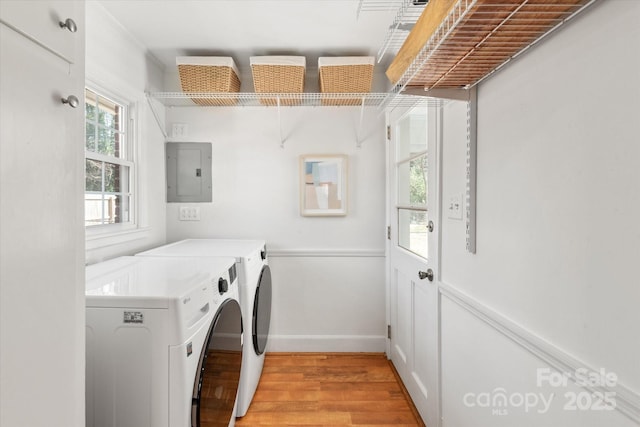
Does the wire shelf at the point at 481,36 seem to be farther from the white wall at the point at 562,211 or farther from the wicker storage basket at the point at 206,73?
the wicker storage basket at the point at 206,73

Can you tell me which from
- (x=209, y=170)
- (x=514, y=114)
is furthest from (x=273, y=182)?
(x=514, y=114)

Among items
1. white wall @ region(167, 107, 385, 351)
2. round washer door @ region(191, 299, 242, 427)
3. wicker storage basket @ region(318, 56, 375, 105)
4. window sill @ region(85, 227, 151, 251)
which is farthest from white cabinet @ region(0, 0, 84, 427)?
white wall @ region(167, 107, 385, 351)

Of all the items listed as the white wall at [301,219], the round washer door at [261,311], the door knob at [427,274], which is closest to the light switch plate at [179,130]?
the white wall at [301,219]

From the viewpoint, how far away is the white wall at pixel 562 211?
0.66 meters

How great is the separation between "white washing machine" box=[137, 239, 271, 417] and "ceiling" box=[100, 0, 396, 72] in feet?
4.34

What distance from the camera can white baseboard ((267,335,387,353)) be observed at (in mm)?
2490

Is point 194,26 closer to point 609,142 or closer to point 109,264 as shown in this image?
point 109,264

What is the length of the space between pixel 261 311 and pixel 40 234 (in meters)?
1.52

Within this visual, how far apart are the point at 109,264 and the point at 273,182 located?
1240mm

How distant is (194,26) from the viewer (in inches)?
73.6

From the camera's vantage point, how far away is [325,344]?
250 cm

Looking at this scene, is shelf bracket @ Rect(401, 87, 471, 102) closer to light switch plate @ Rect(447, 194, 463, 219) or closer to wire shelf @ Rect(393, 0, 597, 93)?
wire shelf @ Rect(393, 0, 597, 93)

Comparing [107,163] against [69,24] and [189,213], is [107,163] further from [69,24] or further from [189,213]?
[69,24]

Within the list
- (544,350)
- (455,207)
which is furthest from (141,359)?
(455,207)
